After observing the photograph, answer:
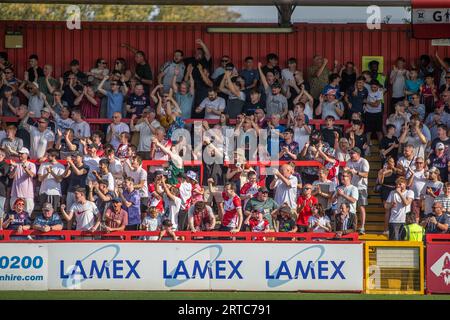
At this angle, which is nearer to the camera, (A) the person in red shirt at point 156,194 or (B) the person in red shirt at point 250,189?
(A) the person in red shirt at point 156,194

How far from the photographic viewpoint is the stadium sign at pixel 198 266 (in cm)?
2103

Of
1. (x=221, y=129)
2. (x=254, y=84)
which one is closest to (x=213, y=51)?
(x=254, y=84)

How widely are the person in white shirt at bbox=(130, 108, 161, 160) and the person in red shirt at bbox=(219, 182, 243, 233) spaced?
9.88ft

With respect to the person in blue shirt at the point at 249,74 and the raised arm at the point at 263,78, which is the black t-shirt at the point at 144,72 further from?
the raised arm at the point at 263,78

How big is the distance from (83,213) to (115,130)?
2965 mm

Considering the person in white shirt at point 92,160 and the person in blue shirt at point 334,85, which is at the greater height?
the person in blue shirt at point 334,85

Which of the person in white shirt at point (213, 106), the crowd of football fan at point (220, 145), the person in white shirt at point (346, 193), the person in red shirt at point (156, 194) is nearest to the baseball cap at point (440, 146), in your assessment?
the crowd of football fan at point (220, 145)

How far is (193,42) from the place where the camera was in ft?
94.0

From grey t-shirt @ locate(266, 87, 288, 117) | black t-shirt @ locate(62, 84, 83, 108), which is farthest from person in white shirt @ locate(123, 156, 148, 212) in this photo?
grey t-shirt @ locate(266, 87, 288, 117)

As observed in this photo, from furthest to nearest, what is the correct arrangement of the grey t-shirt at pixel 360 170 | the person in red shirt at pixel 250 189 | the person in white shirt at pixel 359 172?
the grey t-shirt at pixel 360 170 → the person in white shirt at pixel 359 172 → the person in red shirt at pixel 250 189

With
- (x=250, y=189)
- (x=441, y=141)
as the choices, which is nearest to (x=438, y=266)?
(x=441, y=141)

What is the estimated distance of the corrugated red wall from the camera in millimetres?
28477

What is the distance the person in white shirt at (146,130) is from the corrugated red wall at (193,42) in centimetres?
351

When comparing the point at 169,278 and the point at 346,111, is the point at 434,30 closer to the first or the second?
the point at 346,111
